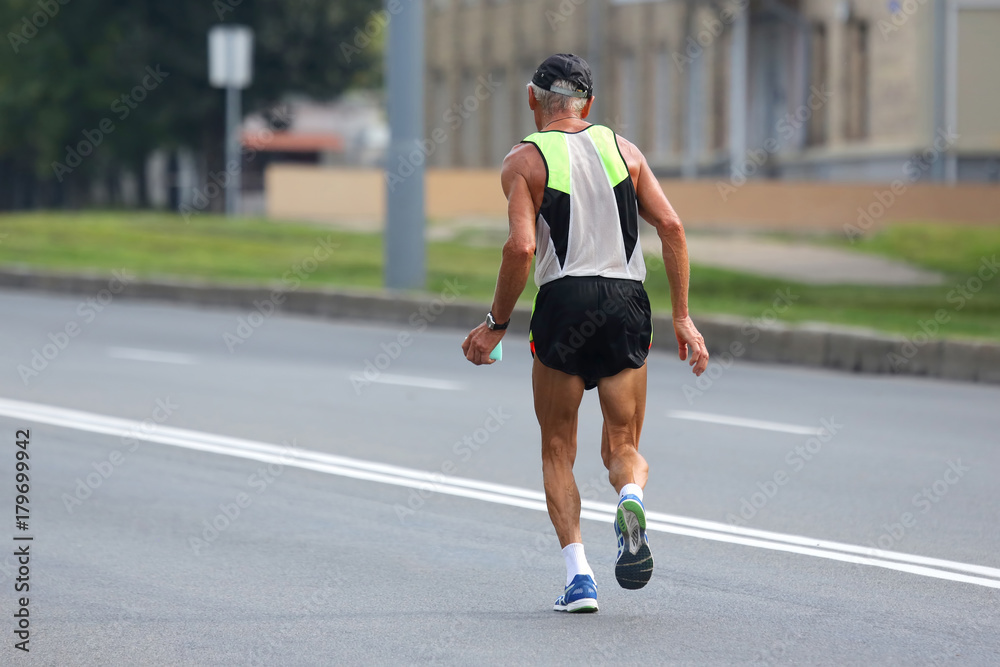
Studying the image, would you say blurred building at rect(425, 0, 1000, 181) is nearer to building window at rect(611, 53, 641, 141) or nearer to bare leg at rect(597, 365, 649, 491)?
building window at rect(611, 53, 641, 141)

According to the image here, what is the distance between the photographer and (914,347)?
563 inches

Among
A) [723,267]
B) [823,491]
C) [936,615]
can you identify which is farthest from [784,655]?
[723,267]

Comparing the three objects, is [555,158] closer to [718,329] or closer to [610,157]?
[610,157]

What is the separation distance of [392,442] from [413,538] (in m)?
2.79

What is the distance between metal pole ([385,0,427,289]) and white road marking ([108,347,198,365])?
440 cm

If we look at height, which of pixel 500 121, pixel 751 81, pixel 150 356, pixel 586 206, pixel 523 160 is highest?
pixel 523 160

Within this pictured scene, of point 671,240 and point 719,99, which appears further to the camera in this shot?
point 719,99

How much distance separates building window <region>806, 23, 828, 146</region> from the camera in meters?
34.6

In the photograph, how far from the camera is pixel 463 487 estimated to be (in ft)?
A: 27.9

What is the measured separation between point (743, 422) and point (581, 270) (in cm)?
568

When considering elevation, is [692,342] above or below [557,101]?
below

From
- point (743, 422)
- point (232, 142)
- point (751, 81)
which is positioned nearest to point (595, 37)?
point (751, 81)

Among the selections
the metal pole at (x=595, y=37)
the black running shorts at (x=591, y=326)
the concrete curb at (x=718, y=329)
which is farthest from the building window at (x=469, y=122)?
the black running shorts at (x=591, y=326)

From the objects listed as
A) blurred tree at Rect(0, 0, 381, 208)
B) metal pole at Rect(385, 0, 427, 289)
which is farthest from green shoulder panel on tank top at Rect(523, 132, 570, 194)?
blurred tree at Rect(0, 0, 381, 208)
